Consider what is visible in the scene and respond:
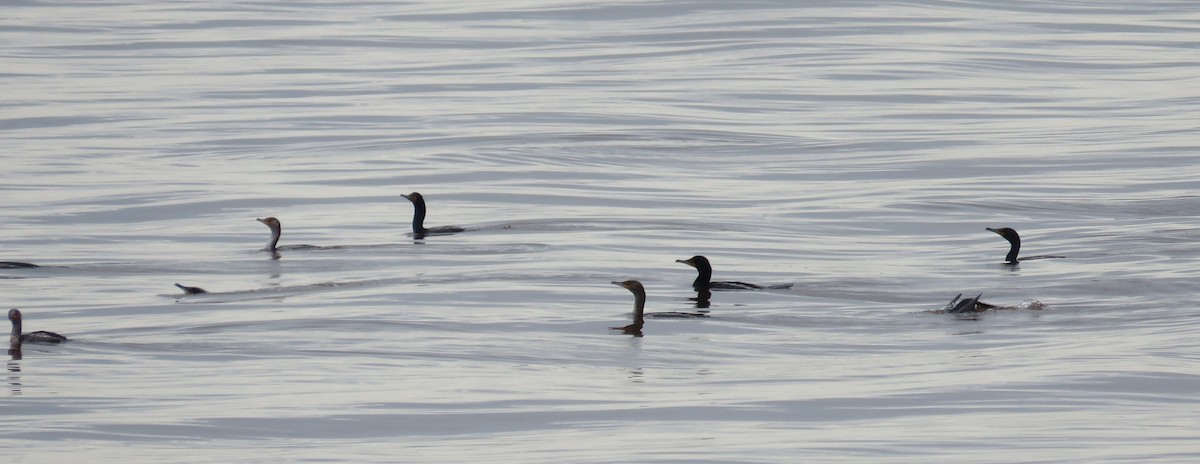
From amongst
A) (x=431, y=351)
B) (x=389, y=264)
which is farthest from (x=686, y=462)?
(x=389, y=264)

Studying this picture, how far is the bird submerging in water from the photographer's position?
13.5 m

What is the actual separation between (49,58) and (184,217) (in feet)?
64.1

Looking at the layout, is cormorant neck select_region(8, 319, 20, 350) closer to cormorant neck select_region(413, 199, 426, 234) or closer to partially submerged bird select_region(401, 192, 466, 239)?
partially submerged bird select_region(401, 192, 466, 239)

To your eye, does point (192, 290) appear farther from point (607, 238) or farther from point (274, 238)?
point (607, 238)

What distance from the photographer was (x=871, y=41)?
133 feet

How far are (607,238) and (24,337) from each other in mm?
7451

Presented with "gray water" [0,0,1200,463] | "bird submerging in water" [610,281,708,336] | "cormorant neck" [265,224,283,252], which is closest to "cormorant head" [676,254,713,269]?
"gray water" [0,0,1200,463]

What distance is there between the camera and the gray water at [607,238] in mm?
10242

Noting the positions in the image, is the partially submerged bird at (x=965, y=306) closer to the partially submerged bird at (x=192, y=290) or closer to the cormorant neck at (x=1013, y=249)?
the cormorant neck at (x=1013, y=249)

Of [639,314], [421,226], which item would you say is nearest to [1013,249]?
[639,314]

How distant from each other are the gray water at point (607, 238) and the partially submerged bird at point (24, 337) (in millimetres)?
203

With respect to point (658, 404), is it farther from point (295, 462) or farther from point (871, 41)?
point (871, 41)

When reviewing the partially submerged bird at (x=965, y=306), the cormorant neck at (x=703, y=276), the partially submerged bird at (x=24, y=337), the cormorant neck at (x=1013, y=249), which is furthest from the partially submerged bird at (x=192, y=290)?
the cormorant neck at (x=1013, y=249)

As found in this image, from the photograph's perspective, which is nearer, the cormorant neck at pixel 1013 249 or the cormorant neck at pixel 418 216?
the cormorant neck at pixel 1013 249
